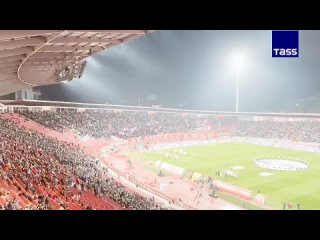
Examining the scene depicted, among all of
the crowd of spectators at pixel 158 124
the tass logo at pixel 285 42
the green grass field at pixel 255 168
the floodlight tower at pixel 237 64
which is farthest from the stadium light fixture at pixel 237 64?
the tass logo at pixel 285 42

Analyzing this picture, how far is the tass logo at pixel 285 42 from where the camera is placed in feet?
36.1

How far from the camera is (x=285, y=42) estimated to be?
1116cm

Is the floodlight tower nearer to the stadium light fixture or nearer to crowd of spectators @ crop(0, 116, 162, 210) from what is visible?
the stadium light fixture

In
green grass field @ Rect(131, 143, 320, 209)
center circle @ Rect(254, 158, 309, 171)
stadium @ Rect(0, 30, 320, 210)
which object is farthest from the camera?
center circle @ Rect(254, 158, 309, 171)

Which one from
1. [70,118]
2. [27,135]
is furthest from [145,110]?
[27,135]

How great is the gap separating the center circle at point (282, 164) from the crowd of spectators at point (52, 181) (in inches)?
388

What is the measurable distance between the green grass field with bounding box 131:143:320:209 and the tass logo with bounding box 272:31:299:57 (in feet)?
22.3

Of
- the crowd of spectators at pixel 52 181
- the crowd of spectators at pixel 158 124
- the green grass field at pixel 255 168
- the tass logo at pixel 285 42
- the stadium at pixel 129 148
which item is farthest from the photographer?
the crowd of spectators at pixel 158 124

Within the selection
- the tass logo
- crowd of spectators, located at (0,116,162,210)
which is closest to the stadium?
crowd of spectators, located at (0,116,162,210)

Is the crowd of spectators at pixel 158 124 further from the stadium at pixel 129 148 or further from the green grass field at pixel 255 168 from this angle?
the green grass field at pixel 255 168

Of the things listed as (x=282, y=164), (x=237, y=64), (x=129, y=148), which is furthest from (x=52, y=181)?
(x=282, y=164)

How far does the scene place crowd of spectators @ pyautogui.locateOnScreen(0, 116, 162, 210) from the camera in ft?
38.4
